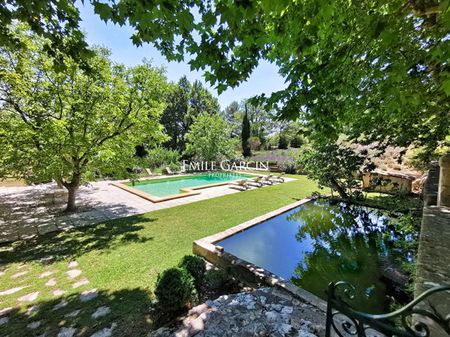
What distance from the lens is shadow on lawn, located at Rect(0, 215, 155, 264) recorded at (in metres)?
4.75

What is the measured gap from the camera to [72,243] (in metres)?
5.38

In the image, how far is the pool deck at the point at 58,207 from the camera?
6277 millimetres

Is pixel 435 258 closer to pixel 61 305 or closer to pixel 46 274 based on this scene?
pixel 61 305

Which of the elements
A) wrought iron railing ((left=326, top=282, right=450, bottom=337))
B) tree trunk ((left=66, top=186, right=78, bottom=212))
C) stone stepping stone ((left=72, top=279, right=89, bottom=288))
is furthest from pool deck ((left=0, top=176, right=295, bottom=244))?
wrought iron railing ((left=326, top=282, right=450, bottom=337))

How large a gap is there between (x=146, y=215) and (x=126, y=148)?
2.60 meters

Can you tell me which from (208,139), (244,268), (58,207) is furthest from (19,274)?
(208,139)

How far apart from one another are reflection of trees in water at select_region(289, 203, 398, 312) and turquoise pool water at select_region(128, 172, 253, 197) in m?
8.62

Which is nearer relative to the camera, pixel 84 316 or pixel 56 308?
Answer: pixel 84 316

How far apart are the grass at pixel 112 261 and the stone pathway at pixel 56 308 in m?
0.02

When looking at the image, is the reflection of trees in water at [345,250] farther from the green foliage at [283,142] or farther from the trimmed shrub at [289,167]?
the green foliage at [283,142]

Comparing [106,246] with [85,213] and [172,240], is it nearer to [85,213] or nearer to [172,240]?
[172,240]

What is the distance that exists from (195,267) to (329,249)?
4000mm

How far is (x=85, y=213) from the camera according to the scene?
7660 millimetres

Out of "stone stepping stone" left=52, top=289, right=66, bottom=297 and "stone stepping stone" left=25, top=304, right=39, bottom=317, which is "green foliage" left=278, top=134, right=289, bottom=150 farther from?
"stone stepping stone" left=25, top=304, right=39, bottom=317
